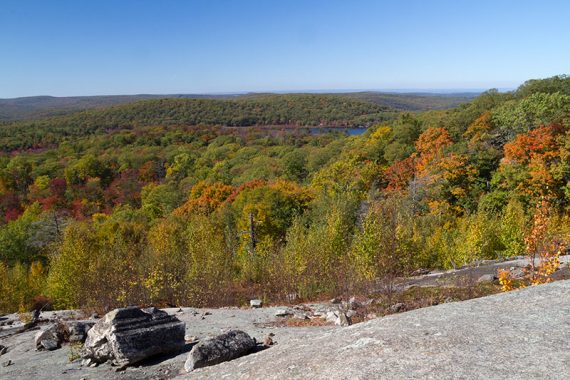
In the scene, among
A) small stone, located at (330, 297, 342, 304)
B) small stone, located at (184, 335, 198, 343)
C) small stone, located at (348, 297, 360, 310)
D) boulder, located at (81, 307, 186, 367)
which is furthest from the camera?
small stone, located at (330, 297, 342, 304)

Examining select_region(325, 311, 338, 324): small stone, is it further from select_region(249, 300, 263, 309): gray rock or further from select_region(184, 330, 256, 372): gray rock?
select_region(249, 300, 263, 309): gray rock

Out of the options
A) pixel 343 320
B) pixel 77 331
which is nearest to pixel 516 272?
pixel 343 320

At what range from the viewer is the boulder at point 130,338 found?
10539 millimetres

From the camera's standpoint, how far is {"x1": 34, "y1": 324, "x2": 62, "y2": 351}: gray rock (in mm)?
13233

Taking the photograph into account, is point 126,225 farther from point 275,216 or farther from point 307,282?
point 307,282

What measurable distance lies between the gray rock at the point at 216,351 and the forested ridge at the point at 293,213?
21.9 ft

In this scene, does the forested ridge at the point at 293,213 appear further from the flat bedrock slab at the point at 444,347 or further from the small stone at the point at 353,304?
the flat bedrock slab at the point at 444,347

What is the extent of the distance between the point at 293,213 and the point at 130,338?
30.3 m

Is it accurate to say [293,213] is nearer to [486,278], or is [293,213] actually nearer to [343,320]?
[486,278]

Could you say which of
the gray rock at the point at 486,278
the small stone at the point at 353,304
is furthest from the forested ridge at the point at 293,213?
the gray rock at the point at 486,278

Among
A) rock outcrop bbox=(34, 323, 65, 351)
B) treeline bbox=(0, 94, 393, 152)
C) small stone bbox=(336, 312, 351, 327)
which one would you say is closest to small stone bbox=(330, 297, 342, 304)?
small stone bbox=(336, 312, 351, 327)

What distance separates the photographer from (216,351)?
947cm

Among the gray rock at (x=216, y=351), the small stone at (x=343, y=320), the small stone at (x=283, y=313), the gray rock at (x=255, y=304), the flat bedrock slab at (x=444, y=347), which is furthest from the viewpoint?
the gray rock at (x=255, y=304)

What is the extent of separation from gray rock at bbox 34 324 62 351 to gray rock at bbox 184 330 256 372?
20.6 feet
